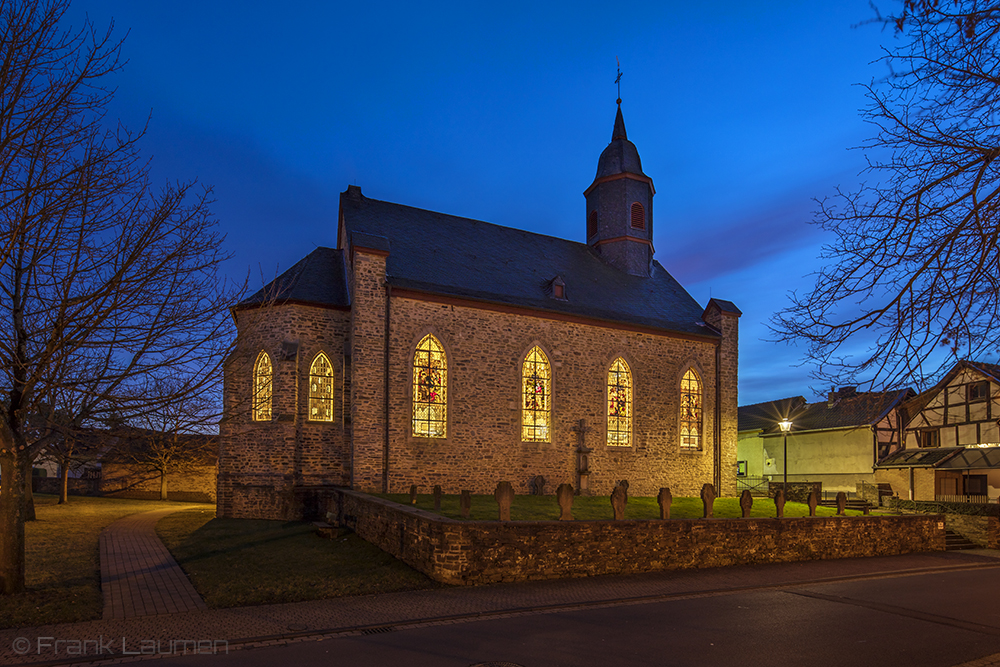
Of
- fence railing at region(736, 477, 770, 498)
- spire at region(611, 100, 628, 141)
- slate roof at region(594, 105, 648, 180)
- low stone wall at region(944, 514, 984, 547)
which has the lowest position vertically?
fence railing at region(736, 477, 770, 498)

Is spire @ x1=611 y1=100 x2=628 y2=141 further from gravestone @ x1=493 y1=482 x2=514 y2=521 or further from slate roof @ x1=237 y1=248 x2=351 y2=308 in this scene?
gravestone @ x1=493 y1=482 x2=514 y2=521

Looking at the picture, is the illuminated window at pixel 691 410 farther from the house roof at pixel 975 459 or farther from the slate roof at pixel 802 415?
the house roof at pixel 975 459

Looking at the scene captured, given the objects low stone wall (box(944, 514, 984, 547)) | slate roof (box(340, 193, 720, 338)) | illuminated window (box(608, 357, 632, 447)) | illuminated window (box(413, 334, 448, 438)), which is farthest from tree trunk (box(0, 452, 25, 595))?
low stone wall (box(944, 514, 984, 547))

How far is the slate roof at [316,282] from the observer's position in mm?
20000

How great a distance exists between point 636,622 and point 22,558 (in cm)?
855

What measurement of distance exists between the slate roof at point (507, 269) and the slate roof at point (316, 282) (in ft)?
3.68

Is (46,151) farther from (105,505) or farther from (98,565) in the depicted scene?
(105,505)

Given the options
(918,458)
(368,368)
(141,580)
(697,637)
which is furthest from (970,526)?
(141,580)

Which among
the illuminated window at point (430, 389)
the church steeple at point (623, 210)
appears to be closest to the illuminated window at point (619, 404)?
the church steeple at point (623, 210)

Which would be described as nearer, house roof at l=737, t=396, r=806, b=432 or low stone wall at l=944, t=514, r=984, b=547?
low stone wall at l=944, t=514, r=984, b=547

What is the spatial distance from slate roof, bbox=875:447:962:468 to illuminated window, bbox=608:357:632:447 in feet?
44.9

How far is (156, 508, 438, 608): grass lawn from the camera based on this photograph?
9953mm

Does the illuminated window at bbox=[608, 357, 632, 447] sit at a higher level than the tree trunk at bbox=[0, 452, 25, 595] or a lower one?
higher

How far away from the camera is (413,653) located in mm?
7145
